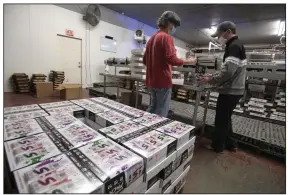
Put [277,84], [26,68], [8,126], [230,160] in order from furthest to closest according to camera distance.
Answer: [26,68] < [277,84] < [230,160] < [8,126]

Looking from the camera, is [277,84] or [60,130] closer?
[60,130]

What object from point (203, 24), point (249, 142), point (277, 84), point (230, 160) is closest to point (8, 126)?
point (230, 160)

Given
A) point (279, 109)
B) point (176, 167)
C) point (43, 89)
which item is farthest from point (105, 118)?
point (43, 89)

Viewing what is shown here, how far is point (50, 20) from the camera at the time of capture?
4.29 meters

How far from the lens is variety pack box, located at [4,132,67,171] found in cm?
59

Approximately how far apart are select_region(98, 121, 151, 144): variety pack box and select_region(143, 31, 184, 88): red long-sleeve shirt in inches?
28.1

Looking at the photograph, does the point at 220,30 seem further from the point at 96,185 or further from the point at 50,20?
the point at 50,20

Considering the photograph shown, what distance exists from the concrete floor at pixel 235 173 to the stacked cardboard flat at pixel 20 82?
4.12m

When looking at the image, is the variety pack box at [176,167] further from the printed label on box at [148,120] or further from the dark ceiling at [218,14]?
the dark ceiling at [218,14]

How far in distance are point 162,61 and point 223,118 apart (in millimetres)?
826

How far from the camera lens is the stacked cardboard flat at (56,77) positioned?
14.4 ft

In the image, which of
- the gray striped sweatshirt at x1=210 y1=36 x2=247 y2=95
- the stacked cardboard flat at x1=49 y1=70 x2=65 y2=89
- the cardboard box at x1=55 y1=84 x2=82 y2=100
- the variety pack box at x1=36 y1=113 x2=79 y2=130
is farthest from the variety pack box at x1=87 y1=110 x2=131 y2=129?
the stacked cardboard flat at x1=49 y1=70 x2=65 y2=89

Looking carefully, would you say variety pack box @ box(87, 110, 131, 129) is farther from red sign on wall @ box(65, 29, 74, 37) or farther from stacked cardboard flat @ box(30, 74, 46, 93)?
red sign on wall @ box(65, 29, 74, 37)

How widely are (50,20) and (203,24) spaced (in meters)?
4.78
